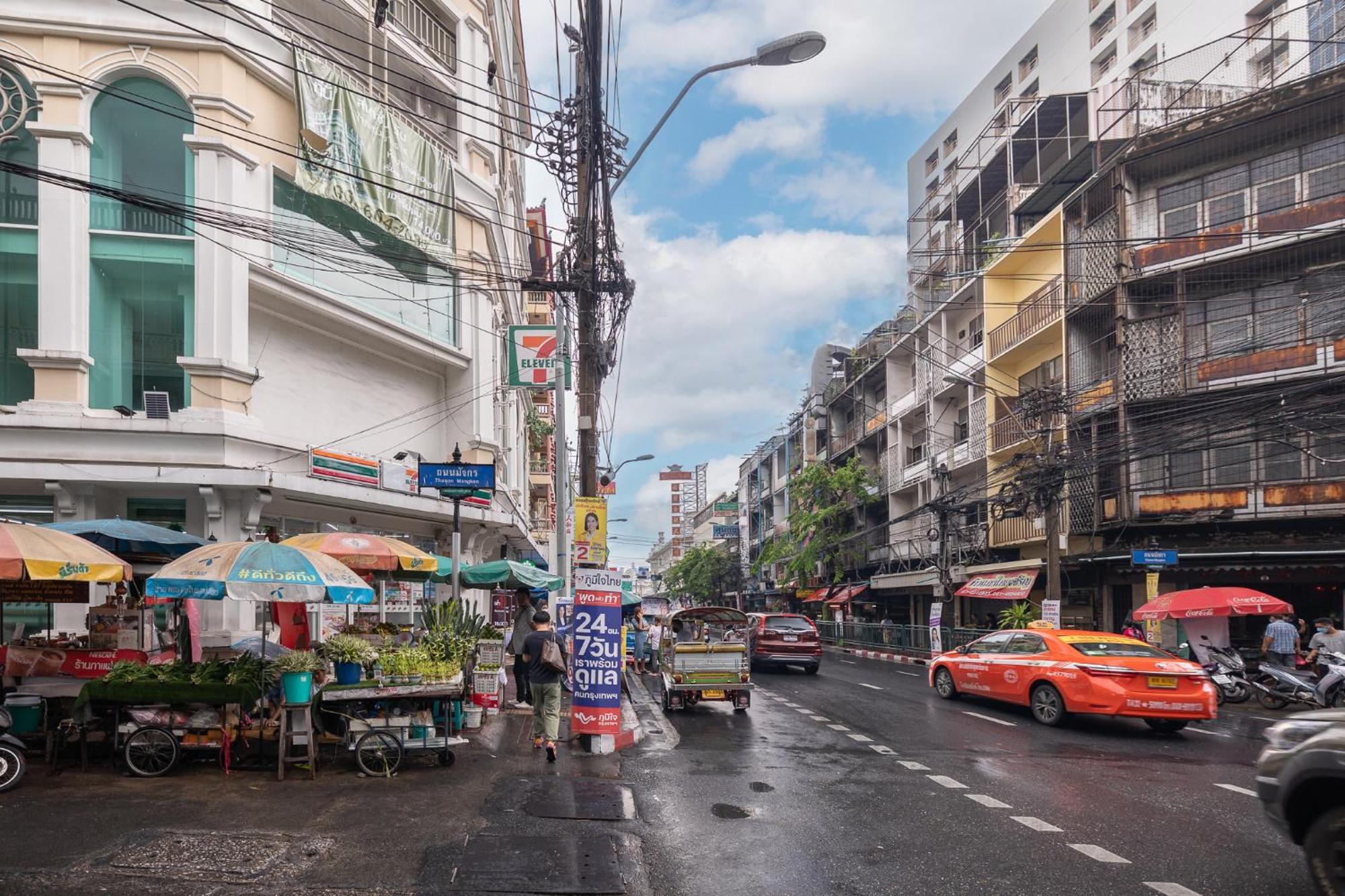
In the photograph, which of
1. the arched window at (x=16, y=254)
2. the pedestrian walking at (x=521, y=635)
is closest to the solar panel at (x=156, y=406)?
the arched window at (x=16, y=254)

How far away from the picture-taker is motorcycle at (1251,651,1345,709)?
15.0 meters

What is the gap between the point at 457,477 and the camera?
13.1 metres

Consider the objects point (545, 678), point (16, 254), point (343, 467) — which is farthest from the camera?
point (343, 467)

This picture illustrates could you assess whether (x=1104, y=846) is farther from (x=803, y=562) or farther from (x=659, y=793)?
(x=803, y=562)

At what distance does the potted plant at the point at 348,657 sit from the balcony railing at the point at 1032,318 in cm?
2485

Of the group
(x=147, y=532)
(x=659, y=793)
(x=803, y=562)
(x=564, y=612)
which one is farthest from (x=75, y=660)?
(x=803, y=562)

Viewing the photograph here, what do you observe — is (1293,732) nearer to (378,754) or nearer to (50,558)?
(378,754)

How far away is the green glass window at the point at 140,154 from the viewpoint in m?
15.8

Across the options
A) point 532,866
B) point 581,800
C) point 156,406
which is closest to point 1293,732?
point 532,866

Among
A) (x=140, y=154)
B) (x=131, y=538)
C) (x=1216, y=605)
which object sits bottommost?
(x=1216, y=605)

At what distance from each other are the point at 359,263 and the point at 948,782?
15.0m

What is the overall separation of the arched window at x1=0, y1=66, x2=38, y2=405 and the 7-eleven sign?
25.4ft

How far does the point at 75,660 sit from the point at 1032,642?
1317cm

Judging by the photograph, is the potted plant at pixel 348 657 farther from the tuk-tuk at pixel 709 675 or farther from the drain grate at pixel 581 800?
the tuk-tuk at pixel 709 675
